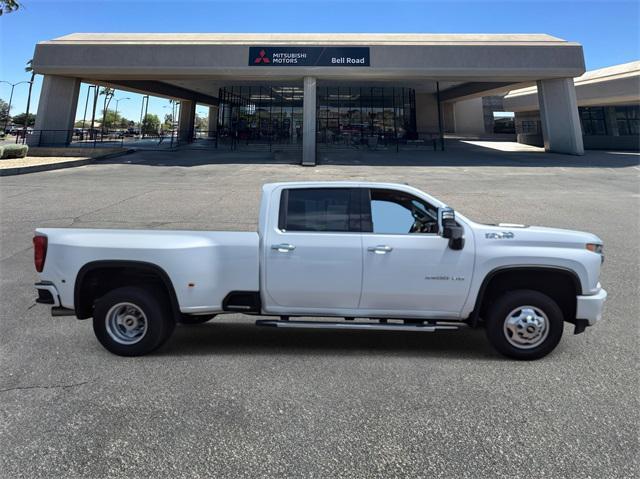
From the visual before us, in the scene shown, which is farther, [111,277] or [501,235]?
[111,277]

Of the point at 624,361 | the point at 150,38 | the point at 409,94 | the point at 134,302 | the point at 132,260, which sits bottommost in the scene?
the point at 624,361

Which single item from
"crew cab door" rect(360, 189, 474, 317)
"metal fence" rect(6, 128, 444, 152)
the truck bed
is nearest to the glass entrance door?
"metal fence" rect(6, 128, 444, 152)

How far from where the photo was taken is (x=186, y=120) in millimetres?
44531

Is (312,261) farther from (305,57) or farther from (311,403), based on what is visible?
(305,57)

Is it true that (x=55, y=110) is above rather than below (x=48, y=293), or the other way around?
above

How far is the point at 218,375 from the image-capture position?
382cm

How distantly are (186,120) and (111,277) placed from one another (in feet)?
144

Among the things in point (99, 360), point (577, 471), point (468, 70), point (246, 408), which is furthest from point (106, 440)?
point (468, 70)

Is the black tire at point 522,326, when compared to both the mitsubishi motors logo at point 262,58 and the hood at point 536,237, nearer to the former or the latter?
the hood at point 536,237

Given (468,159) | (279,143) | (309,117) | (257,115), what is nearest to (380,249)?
(309,117)

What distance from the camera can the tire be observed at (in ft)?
13.3

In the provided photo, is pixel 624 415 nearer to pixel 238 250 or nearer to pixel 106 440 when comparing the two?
pixel 238 250

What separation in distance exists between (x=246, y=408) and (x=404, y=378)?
1407 mm

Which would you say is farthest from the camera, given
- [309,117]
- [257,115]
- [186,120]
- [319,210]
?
[186,120]
